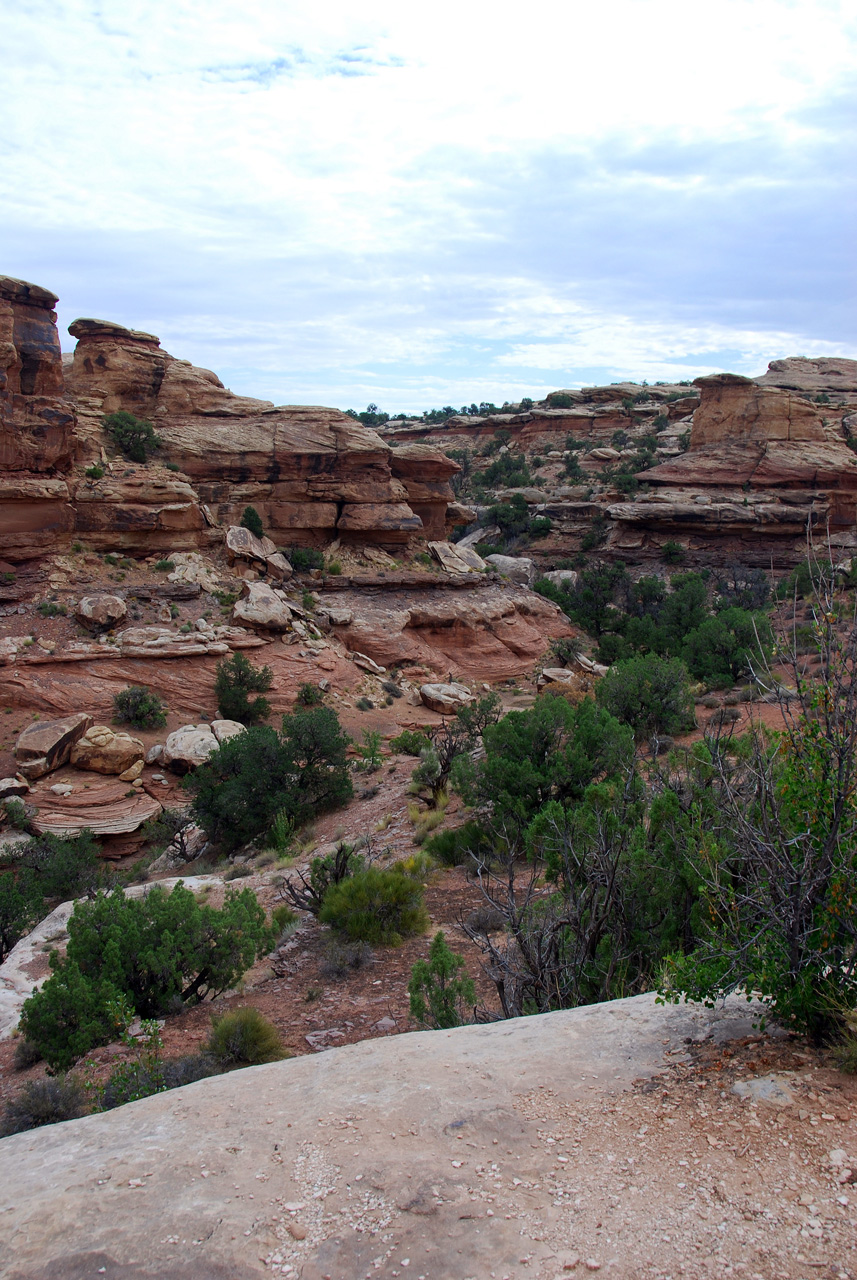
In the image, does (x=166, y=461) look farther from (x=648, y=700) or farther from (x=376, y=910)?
(x=376, y=910)

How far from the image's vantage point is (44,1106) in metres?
5.28

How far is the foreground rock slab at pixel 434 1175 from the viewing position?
2.74 m

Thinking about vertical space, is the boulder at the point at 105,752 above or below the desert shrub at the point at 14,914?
above

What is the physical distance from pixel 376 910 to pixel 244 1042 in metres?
2.71

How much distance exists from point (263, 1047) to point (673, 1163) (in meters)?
3.98

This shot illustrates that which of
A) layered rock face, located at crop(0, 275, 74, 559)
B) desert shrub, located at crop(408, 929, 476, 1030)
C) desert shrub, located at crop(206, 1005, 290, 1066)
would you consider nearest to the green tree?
desert shrub, located at crop(408, 929, 476, 1030)

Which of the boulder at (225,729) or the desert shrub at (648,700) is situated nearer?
the desert shrub at (648,700)

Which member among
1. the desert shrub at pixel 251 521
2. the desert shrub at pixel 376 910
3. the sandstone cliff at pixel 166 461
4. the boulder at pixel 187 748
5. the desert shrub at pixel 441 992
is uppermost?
the sandstone cliff at pixel 166 461

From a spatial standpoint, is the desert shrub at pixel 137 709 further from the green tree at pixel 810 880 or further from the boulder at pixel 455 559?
the green tree at pixel 810 880

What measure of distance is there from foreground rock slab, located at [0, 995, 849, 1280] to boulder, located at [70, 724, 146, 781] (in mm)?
14725

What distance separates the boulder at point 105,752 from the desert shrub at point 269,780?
7.08ft

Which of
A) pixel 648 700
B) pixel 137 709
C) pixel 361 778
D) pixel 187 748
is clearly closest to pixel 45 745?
pixel 137 709

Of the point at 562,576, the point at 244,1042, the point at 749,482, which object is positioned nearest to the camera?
the point at 244,1042

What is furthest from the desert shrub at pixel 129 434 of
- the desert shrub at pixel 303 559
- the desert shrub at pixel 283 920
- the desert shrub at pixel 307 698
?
the desert shrub at pixel 283 920
